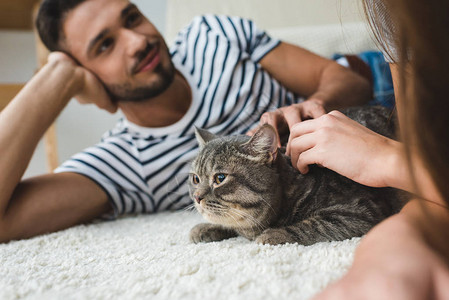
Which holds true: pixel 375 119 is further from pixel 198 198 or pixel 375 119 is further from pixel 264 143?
pixel 198 198

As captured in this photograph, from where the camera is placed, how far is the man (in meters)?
1.30

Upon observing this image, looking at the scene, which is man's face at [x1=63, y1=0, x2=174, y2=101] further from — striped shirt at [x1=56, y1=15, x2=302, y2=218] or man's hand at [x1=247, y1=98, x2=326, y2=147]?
man's hand at [x1=247, y1=98, x2=326, y2=147]

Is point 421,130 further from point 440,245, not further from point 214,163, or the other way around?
point 214,163

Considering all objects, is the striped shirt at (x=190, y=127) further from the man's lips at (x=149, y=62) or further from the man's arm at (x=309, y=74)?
the man's lips at (x=149, y=62)

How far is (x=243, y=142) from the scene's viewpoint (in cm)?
97

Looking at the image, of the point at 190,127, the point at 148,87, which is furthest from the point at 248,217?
the point at 148,87

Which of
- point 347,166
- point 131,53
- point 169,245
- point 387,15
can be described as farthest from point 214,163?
point 131,53

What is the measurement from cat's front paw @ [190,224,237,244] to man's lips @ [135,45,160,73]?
733 millimetres

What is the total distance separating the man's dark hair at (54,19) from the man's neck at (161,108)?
1.20ft

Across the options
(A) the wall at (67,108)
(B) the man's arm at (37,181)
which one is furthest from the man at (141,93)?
(A) the wall at (67,108)

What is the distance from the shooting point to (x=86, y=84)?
1474mm

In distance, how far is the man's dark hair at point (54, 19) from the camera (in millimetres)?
1478

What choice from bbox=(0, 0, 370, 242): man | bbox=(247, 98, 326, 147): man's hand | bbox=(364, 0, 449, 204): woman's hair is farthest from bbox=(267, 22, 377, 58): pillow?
bbox=(364, 0, 449, 204): woman's hair

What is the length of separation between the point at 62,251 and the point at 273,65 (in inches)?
42.5
